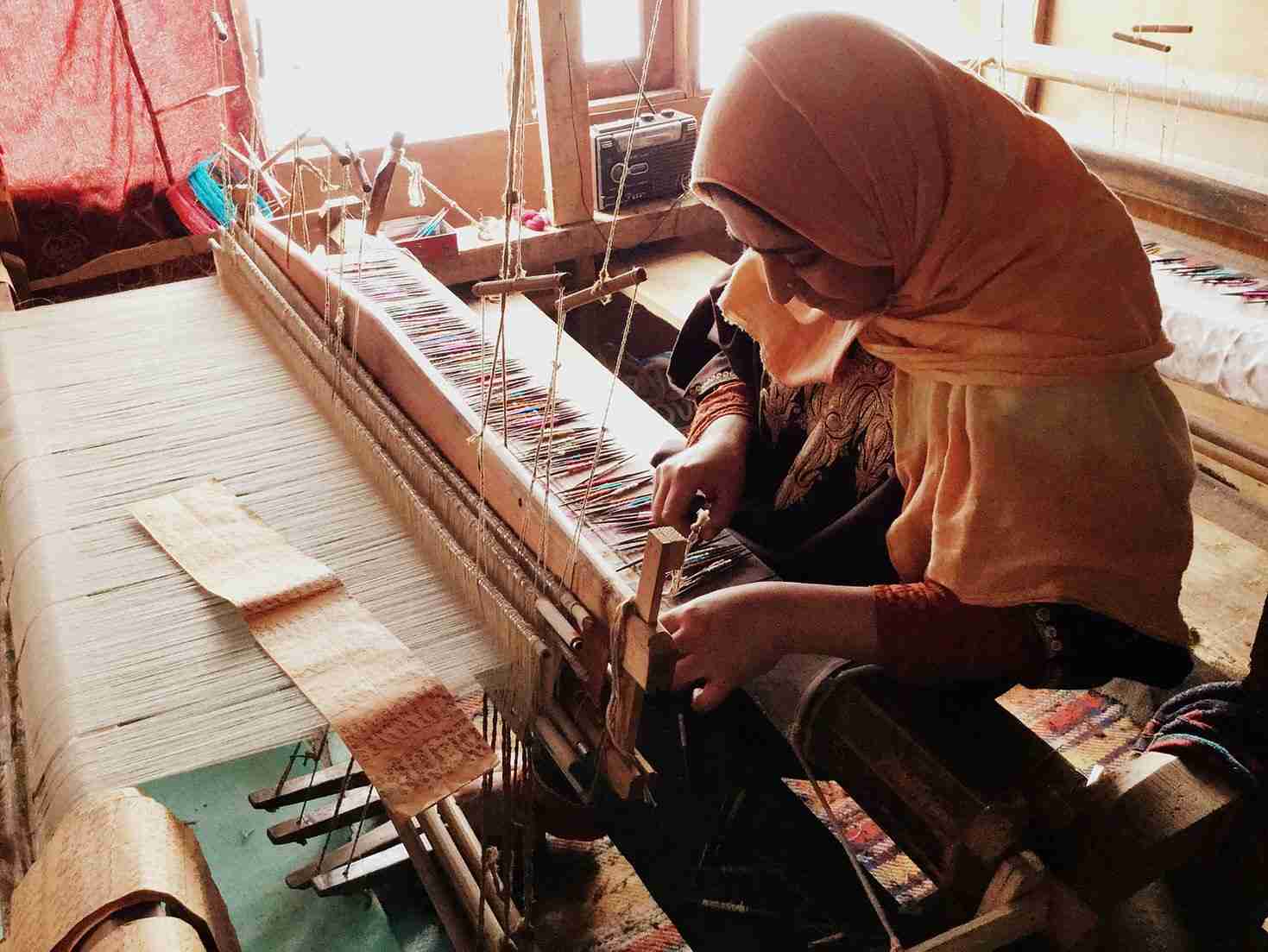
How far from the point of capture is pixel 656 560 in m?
0.97

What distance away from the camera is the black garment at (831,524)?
1.29 meters

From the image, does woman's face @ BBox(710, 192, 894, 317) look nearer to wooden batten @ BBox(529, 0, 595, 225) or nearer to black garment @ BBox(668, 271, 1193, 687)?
black garment @ BBox(668, 271, 1193, 687)

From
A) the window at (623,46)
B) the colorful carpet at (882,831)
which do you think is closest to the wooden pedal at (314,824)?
the colorful carpet at (882,831)

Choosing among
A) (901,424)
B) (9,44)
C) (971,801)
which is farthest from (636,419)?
(9,44)

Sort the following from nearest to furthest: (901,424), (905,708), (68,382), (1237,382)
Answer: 1. (905,708)
2. (901,424)
3. (68,382)
4. (1237,382)

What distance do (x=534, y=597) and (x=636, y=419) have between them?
3.38 feet

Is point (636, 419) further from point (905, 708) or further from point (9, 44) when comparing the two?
point (9, 44)

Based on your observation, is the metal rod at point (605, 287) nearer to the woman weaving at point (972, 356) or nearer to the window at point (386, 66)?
the woman weaving at point (972, 356)

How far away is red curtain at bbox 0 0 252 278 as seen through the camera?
362 cm

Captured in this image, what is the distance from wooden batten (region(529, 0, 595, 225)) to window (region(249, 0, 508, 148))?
1.38ft

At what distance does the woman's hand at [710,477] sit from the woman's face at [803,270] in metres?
0.34

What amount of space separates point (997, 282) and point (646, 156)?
9.40ft

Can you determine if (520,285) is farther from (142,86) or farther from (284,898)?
(142,86)

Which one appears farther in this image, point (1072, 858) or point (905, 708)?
point (905, 708)
